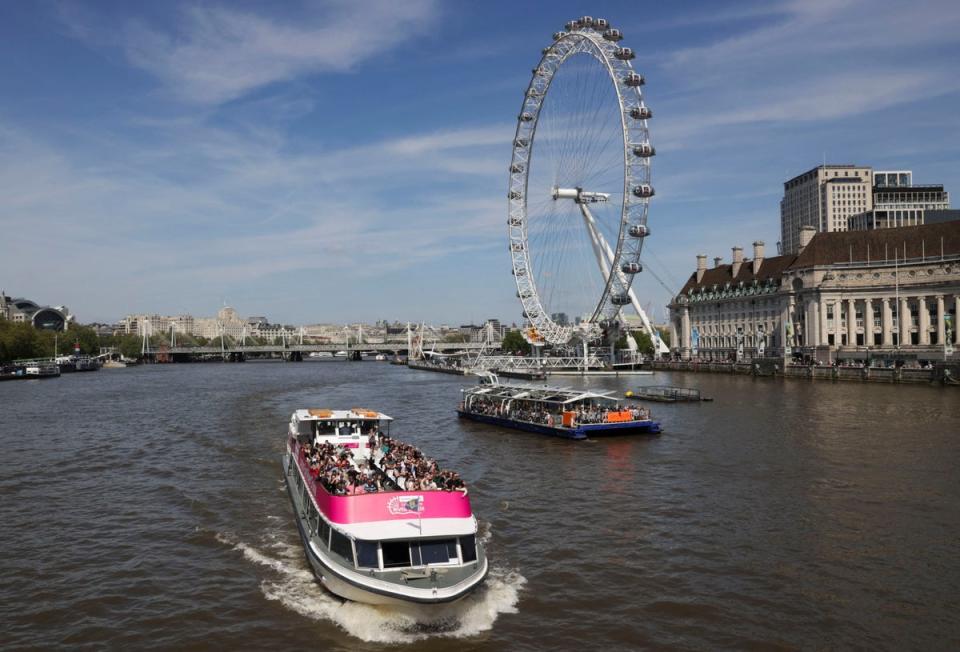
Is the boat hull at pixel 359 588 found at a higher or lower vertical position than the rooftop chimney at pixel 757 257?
lower

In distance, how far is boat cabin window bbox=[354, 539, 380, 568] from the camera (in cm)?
1769

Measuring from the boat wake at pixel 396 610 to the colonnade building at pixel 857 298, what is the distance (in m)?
78.5

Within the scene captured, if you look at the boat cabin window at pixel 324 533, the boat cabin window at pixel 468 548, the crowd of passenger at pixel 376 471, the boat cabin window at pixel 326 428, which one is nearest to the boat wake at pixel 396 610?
the boat cabin window at pixel 468 548

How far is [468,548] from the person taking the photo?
60.0 feet

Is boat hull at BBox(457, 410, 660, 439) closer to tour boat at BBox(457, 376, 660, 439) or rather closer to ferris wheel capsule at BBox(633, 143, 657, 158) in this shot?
tour boat at BBox(457, 376, 660, 439)

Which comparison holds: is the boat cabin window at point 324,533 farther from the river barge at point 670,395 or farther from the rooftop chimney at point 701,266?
the rooftop chimney at point 701,266

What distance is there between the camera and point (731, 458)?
36.7 m

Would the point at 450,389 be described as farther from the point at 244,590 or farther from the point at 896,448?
the point at 244,590

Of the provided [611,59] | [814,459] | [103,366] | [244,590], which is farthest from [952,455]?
[103,366]

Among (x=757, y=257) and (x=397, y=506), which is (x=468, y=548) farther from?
(x=757, y=257)

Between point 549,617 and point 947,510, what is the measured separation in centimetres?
1572

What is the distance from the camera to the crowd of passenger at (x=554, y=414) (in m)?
45.3

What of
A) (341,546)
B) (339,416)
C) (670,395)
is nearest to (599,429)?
(339,416)

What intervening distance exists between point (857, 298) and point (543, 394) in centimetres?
6232
